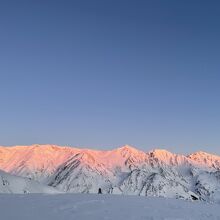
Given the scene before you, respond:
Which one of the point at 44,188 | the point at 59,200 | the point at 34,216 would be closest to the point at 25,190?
the point at 44,188

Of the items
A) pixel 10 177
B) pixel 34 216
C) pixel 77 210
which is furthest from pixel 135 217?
pixel 10 177

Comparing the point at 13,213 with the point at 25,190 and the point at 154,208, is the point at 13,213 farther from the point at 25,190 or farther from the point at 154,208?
the point at 25,190

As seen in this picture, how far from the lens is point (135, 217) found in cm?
2108

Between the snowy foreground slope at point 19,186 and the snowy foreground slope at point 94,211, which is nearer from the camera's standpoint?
the snowy foreground slope at point 94,211

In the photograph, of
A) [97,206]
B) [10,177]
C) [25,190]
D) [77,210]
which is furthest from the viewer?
[10,177]

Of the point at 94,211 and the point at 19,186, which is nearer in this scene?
the point at 94,211

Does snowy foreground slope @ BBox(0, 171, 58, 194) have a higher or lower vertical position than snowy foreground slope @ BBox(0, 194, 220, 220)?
lower

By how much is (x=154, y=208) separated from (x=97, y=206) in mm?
3306

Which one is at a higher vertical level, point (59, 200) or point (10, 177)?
point (59, 200)

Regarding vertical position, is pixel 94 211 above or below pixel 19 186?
above

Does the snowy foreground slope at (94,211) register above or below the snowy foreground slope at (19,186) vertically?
above

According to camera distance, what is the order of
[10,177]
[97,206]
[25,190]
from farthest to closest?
[10,177] → [25,190] → [97,206]

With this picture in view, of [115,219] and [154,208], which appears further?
[154,208]

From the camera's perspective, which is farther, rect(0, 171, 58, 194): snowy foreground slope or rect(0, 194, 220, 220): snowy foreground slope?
rect(0, 171, 58, 194): snowy foreground slope
